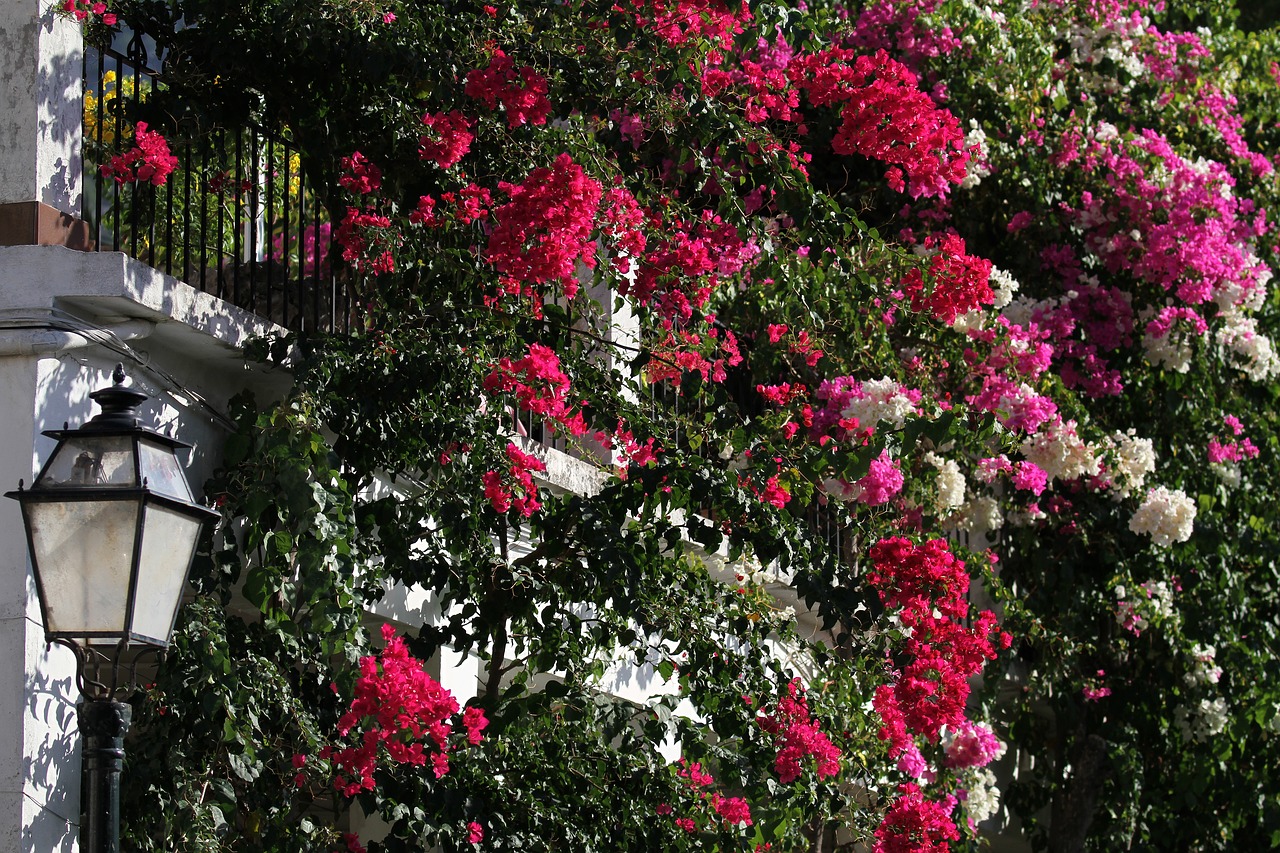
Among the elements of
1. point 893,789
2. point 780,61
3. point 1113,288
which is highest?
point 780,61

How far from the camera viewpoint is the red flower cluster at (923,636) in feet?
22.4

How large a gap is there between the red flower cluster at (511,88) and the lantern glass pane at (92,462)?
2.62 m

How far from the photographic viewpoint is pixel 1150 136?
10.2 meters

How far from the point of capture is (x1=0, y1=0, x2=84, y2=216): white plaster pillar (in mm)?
5273

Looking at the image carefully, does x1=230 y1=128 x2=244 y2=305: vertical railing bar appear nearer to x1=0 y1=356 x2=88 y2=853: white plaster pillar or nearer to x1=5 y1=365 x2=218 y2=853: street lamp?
x1=0 y1=356 x2=88 y2=853: white plaster pillar

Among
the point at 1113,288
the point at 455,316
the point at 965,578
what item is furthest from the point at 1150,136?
the point at 455,316

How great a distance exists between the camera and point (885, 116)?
22.0 ft

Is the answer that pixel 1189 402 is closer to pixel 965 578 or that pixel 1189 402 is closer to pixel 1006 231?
pixel 1006 231

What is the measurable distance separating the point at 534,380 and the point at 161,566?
2.19m

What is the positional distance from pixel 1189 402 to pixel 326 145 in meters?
5.64

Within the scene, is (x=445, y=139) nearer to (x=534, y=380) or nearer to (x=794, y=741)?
(x=534, y=380)

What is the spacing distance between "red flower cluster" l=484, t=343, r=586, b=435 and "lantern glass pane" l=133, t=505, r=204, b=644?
6.65 feet

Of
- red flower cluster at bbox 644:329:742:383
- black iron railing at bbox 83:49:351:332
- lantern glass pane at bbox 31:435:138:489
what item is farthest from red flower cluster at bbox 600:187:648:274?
lantern glass pane at bbox 31:435:138:489

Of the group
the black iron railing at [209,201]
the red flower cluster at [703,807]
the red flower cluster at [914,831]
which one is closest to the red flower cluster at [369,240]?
the black iron railing at [209,201]
